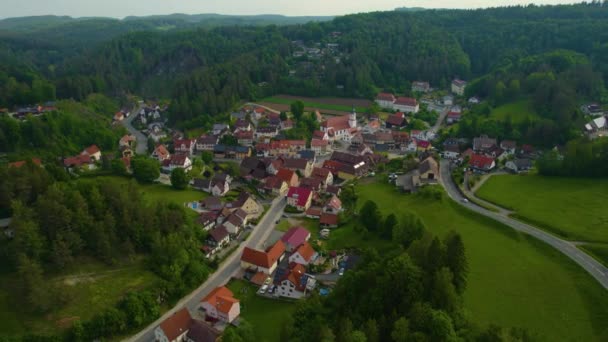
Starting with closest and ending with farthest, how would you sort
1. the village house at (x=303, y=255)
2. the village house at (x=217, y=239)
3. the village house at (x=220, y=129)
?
the village house at (x=303, y=255)
the village house at (x=217, y=239)
the village house at (x=220, y=129)

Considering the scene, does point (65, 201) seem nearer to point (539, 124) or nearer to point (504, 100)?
point (539, 124)

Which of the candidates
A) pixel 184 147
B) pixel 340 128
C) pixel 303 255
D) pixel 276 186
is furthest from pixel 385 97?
pixel 303 255

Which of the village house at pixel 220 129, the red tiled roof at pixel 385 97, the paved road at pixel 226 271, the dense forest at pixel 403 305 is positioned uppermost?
the dense forest at pixel 403 305

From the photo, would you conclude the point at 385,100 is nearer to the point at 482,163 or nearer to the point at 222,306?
the point at 482,163

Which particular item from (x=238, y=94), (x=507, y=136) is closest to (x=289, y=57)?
(x=238, y=94)

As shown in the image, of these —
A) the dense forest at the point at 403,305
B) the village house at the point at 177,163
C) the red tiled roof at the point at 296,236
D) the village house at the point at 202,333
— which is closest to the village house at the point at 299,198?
the red tiled roof at the point at 296,236

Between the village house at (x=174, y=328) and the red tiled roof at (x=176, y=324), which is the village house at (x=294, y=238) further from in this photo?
the village house at (x=174, y=328)

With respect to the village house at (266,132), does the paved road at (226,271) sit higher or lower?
lower
